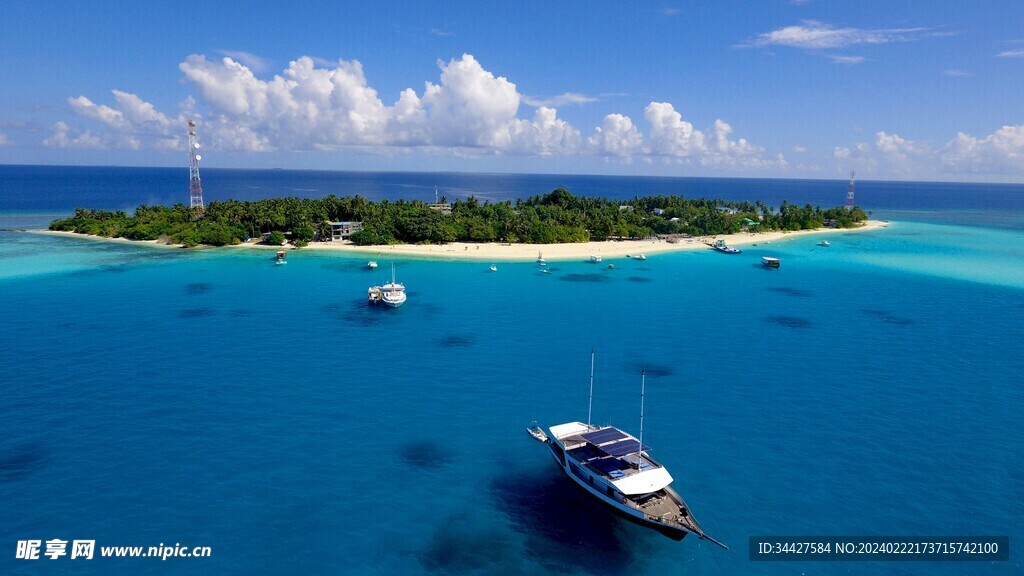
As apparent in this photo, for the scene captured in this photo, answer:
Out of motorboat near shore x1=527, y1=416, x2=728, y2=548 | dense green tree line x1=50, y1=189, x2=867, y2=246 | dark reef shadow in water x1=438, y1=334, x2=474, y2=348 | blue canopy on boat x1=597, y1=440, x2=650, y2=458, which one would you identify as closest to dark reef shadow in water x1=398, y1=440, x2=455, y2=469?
motorboat near shore x1=527, y1=416, x2=728, y2=548

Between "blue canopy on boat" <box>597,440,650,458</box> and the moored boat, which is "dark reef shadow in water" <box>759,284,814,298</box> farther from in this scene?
"blue canopy on boat" <box>597,440,650,458</box>

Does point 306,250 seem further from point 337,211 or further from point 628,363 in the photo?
point 628,363

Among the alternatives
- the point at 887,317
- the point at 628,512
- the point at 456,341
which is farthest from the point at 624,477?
the point at 887,317

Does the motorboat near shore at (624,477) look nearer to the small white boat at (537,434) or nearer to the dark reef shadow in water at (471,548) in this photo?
the small white boat at (537,434)

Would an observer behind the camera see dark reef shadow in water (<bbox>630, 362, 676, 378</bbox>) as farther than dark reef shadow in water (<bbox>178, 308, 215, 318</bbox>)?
No

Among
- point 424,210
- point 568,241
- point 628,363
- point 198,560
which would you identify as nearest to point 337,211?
point 424,210

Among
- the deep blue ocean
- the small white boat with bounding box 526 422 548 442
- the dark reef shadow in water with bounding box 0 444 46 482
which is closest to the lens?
the deep blue ocean
